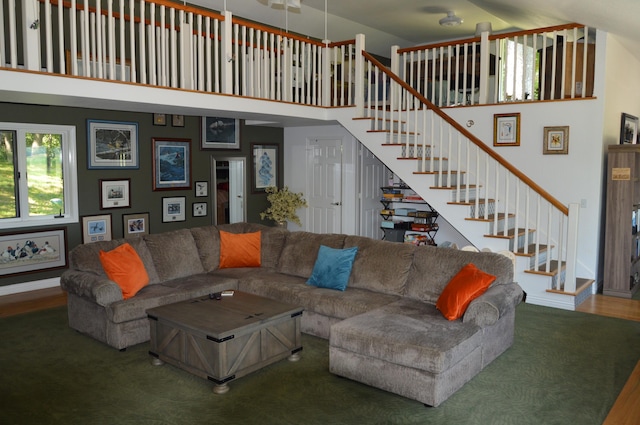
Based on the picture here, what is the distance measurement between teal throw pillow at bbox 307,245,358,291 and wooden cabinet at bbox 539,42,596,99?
3551mm

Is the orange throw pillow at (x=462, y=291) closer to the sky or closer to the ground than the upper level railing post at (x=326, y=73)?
closer to the ground

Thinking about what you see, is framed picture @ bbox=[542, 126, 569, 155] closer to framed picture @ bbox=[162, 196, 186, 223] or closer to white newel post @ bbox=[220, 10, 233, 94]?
white newel post @ bbox=[220, 10, 233, 94]

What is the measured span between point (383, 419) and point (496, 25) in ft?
26.5

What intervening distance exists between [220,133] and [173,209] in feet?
4.64

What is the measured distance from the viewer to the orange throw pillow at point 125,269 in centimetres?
473

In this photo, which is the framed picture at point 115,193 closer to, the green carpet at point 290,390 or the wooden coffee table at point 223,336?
the green carpet at point 290,390

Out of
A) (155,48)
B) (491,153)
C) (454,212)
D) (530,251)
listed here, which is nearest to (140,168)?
(155,48)

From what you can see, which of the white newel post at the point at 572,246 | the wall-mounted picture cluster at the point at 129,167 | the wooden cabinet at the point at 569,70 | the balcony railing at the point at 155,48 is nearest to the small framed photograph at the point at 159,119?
the wall-mounted picture cluster at the point at 129,167

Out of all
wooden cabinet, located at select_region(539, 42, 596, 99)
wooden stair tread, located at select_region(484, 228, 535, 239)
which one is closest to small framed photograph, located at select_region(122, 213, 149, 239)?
wooden stair tread, located at select_region(484, 228, 535, 239)

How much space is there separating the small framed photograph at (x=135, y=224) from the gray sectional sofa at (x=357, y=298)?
Result: 5.99 feet

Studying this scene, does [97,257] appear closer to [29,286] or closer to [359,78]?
[29,286]

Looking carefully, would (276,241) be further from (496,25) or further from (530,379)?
(496,25)

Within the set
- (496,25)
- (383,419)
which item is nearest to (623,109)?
(496,25)

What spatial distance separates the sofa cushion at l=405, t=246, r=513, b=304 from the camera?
176 inches
